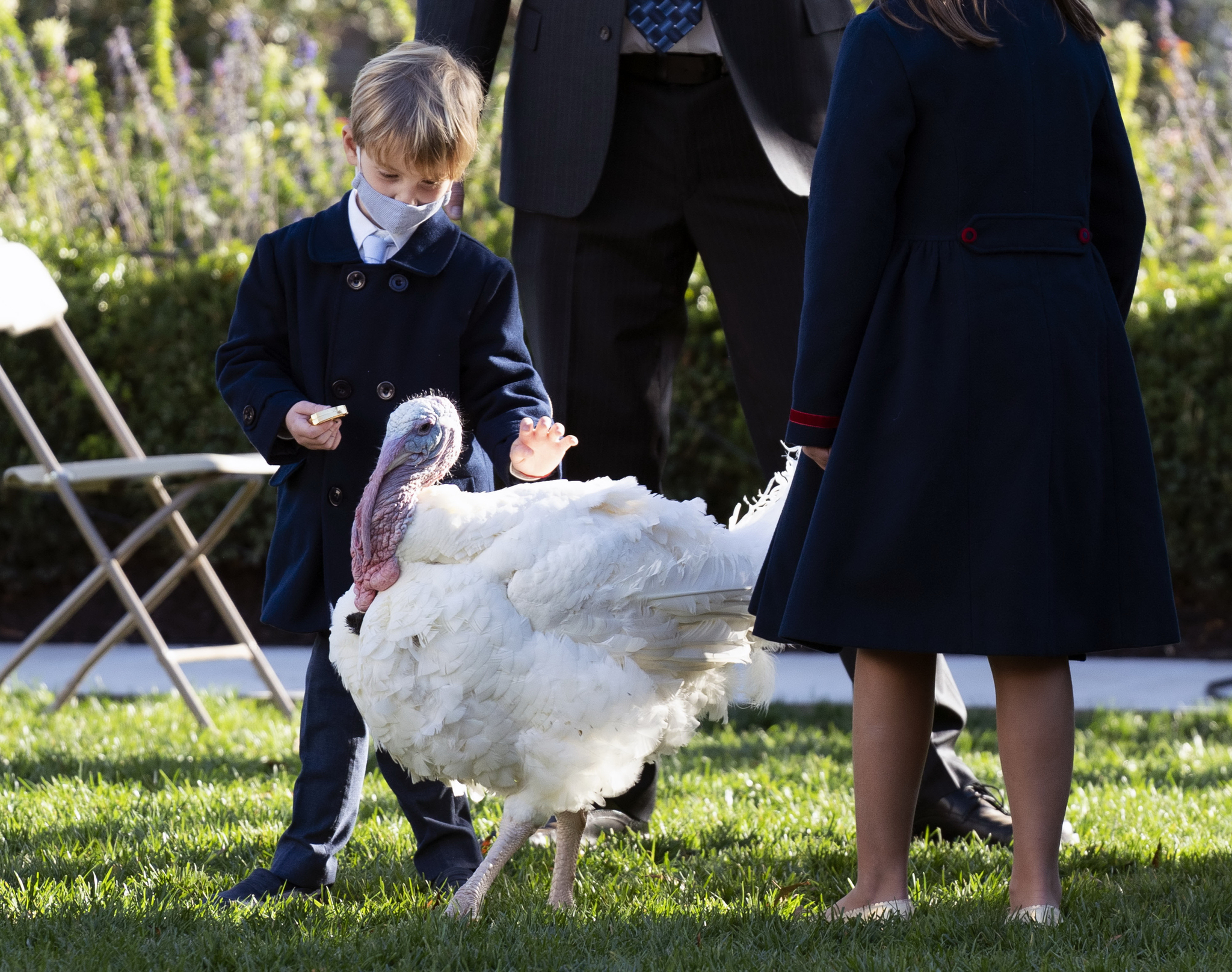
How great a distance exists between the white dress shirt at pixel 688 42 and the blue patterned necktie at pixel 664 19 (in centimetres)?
1

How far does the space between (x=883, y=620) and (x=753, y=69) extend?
51.6 inches

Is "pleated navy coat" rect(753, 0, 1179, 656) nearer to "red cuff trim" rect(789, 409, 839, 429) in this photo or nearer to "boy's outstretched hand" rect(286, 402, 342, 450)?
"red cuff trim" rect(789, 409, 839, 429)

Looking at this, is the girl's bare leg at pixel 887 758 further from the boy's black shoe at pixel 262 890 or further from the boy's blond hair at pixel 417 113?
the boy's blond hair at pixel 417 113

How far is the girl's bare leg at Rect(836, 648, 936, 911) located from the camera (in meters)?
2.54

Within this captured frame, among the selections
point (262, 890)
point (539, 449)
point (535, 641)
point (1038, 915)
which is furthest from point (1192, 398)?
point (262, 890)

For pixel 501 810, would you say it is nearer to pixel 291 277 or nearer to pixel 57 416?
pixel 291 277

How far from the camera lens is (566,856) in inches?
105

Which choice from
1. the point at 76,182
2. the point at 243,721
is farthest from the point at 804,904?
the point at 76,182

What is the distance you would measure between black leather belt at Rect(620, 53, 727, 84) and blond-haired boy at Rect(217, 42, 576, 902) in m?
0.43

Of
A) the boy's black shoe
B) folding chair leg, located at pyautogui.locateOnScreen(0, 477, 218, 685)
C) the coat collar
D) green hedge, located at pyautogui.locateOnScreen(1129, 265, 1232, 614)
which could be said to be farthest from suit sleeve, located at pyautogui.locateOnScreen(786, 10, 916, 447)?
green hedge, located at pyautogui.locateOnScreen(1129, 265, 1232, 614)

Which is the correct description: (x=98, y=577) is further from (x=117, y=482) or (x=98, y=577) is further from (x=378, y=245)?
(x=378, y=245)

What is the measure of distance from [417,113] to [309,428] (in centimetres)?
63

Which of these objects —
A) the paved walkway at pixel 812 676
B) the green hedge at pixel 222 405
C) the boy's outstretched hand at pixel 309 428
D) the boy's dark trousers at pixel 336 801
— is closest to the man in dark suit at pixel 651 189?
the boy's dark trousers at pixel 336 801

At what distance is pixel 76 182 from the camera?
8.21m
